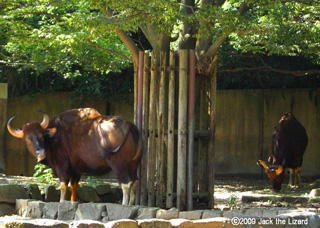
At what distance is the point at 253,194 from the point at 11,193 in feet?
16.9

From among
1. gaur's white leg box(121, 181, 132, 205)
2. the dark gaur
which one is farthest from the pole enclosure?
the dark gaur

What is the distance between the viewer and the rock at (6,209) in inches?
301

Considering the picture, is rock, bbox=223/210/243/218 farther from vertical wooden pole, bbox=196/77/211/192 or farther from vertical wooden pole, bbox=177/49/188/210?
vertical wooden pole, bbox=196/77/211/192

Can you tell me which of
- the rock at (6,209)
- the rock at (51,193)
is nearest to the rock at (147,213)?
the rock at (6,209)

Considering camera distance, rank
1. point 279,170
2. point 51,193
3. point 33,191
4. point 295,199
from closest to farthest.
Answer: point 33,191
point 51,193
point 295,199
point 279,170

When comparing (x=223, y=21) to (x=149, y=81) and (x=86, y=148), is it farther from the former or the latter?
(x=86, y=148)

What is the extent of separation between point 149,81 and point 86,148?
60.2 inches

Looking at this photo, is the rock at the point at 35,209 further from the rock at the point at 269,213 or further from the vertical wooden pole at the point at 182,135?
the rock at the point at 269,213

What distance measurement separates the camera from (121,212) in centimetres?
667

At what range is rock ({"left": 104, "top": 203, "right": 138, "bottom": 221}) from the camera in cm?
662

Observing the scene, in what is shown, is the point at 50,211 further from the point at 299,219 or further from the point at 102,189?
the point at 299,219

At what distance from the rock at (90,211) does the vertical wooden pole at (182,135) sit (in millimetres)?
1601

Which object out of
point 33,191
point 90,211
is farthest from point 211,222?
point 33,191

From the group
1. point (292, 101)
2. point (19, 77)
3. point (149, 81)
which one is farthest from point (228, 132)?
point (149, 81)
